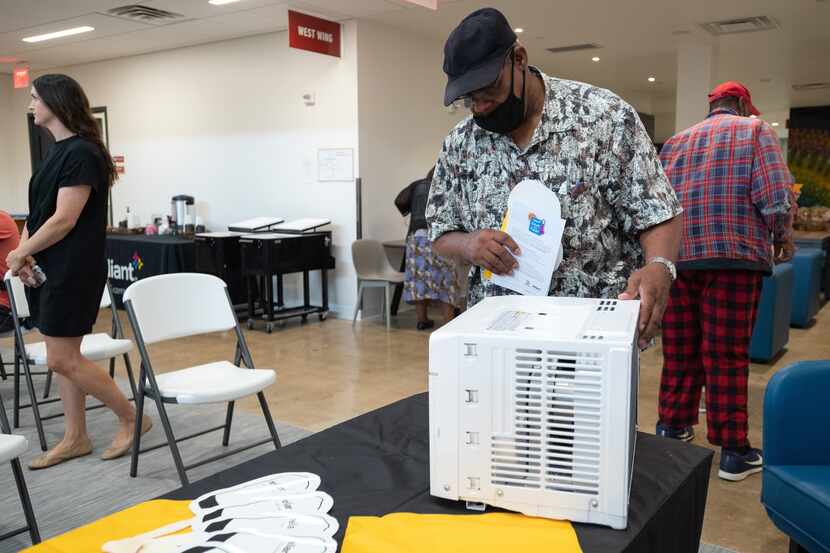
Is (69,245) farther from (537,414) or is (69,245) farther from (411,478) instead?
(537,414)

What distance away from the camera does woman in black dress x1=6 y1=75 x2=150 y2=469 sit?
2729 millimetres

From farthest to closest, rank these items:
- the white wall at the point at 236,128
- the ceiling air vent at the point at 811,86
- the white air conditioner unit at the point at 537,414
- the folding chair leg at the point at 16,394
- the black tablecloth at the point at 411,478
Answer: the ceiling air vent at the point at 811,86 < the white wall at the point at 236,128 < the folding chair leg at the point at 16,394 < the black tablecloth at the point at 411,478 < the white air conditioner unit at the point at 537,414

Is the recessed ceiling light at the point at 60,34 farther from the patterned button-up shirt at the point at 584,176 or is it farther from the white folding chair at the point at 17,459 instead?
the patterned button-up shirt at the point at 584,176

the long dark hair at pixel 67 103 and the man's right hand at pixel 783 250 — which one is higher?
the long dark hair at pixel 67 103

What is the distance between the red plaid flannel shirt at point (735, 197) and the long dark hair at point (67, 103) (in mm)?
2465

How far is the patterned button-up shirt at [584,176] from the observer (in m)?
1.42

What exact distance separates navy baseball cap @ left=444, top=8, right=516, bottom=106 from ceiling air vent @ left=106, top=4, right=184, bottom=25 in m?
5.24

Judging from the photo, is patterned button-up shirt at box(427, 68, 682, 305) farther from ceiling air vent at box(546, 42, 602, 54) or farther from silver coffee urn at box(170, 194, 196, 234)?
ceiling air vent at box(546, 42, 602, 54)

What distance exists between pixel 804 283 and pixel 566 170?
5.45m

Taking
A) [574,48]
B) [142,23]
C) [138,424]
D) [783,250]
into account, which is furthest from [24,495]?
[574,48]

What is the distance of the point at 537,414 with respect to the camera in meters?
0.96

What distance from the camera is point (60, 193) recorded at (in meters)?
2.73

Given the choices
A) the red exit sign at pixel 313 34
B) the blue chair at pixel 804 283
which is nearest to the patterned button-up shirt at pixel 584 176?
the red exit sign at pixel 313 34

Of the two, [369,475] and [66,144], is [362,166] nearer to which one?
[66,144]
